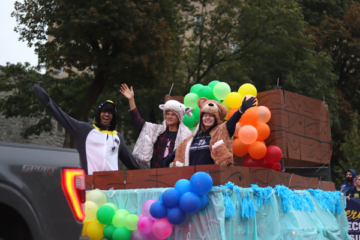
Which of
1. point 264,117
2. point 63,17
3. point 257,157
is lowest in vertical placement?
point 257,157

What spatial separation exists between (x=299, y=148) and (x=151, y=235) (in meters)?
3.01

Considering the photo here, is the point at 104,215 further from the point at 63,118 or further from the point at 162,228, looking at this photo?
the point at 63,118

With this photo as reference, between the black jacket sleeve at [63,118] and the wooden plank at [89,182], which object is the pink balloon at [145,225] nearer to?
the wooden plank at [89,182]

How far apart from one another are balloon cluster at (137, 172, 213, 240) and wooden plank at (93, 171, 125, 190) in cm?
75

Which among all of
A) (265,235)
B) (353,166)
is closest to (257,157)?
(265,235)

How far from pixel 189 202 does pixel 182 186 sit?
0.70ft

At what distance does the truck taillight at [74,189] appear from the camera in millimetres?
2280

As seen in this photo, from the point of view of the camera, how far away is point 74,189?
2.32m

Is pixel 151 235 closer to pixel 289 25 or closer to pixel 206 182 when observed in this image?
pixel 206 182

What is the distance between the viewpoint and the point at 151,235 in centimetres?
392

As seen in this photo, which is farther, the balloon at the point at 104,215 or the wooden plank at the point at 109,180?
the wooden plank at the point at 109,180

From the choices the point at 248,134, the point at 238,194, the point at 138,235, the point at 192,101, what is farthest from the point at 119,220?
the point at 192,101

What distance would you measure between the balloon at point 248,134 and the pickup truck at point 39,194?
3.24 meters

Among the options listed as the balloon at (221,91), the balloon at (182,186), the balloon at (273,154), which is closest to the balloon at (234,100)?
the balloon at (221,91)
